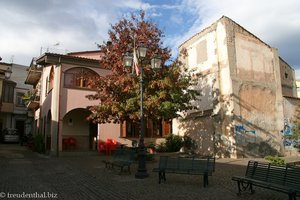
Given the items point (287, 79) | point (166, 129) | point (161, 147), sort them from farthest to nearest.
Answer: point (287, 79)
point (166, 129)
point (161, 147)

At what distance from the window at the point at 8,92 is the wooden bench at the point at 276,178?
31961 millimetres

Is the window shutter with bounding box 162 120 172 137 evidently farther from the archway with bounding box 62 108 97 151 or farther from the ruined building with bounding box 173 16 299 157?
the archway with bounding box 62 108 97 151

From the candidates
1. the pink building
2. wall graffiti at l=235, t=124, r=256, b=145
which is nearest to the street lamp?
the pink building

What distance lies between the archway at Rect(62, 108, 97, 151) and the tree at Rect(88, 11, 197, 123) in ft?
20.9

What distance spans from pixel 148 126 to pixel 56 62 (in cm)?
813

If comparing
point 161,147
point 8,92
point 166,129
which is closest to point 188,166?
point 161,147

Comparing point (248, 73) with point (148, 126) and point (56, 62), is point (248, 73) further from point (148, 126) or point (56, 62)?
point (56, 62)

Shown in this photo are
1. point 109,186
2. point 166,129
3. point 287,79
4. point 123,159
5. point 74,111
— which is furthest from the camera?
point 287,79

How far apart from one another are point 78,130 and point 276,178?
16.2 meters

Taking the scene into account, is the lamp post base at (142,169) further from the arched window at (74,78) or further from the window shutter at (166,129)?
the window shutter at (166,129)

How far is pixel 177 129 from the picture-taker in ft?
74.1

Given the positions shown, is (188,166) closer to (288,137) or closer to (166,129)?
(166,129)

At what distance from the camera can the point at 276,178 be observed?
23.0 feet

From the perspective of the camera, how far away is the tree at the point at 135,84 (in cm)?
1345
